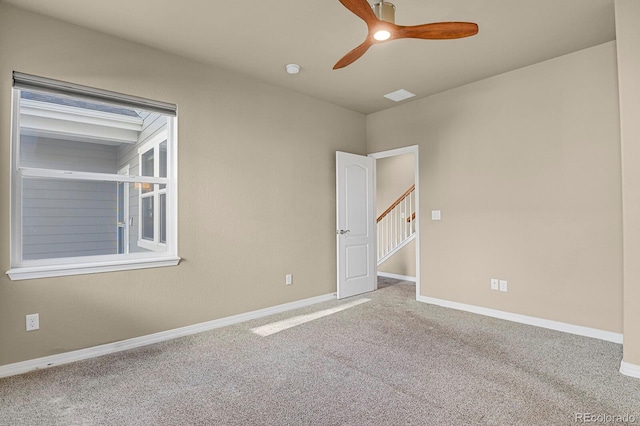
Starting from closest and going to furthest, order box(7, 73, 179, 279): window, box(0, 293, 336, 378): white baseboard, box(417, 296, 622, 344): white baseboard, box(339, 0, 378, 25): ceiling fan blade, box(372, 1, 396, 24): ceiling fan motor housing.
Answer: box(339, 0, 378, 25): ceiling fan blade, box(372, 1, 396, 24): ceiling fan motor housing, box(0, 293, 336, 378): white baseboard, box(7, 73, 179, 279): window, box(417, 296, 622, 344): white baseboard

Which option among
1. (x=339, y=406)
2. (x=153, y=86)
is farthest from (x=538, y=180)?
(x=153, y=86)

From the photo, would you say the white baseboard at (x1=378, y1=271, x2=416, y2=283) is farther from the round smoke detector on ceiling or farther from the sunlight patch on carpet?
the round smoke detector on ceiling

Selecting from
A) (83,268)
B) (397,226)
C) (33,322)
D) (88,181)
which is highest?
(88,181)

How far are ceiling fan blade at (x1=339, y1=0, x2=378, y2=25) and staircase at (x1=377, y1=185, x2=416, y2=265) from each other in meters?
4.51

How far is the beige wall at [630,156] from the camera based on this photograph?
2395 mm

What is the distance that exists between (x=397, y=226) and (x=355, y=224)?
186 cm

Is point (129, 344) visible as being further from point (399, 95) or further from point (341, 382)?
point (399, 95)

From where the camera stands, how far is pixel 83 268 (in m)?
2.79

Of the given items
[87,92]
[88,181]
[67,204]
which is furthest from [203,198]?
[87,92]

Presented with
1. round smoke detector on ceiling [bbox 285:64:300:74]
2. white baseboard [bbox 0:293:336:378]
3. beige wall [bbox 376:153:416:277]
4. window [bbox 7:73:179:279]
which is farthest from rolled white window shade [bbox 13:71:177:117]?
beige wall [bbox 376:153:416:277]

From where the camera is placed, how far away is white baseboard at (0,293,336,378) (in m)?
2.54

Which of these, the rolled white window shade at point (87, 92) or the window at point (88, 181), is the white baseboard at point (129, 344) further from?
the rolled white window shade at point (87, 92)

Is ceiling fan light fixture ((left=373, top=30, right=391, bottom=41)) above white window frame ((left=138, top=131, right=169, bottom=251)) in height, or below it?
above

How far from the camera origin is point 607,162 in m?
3.12
